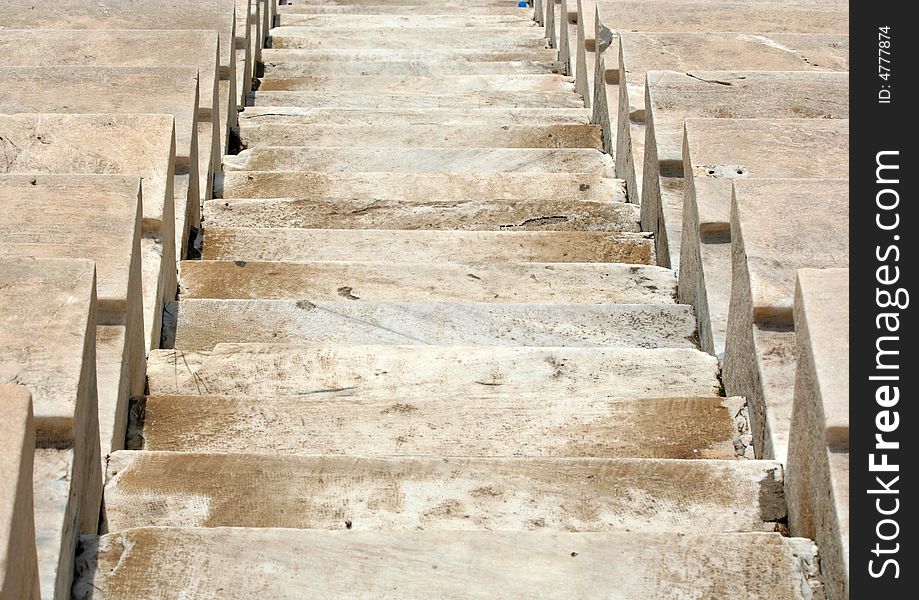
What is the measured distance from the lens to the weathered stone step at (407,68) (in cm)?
722

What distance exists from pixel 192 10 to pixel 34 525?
4444 mm

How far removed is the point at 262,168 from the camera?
17.9 ft

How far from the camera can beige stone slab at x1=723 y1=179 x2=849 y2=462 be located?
9.93 ft

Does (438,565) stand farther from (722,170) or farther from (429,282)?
(722,170)

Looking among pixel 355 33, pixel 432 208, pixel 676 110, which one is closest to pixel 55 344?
pixel 432 208

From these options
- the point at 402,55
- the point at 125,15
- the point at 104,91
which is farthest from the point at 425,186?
the point at 402,55

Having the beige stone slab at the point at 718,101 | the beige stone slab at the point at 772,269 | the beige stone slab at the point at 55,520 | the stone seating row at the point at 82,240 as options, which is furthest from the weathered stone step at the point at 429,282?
the beige stone slab at the point at 55,520

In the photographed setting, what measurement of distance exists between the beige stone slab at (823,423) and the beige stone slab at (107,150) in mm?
1879

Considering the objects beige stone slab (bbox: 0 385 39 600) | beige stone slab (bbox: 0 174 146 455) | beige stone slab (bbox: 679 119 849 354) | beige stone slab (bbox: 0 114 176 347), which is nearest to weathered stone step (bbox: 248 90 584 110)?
beige stone slab (bbox: 679 119 849 354)

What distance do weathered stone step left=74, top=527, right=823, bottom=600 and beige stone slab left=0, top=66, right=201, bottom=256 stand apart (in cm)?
241

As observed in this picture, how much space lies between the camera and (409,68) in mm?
7273

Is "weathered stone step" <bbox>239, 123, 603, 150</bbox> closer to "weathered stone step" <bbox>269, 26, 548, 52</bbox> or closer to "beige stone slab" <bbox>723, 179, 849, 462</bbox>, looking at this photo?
"weathered stone step" <bbox>269, 26, 548, 52</bbox>

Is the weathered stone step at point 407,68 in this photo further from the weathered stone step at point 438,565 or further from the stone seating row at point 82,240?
the weathered stone step at point 438,565
